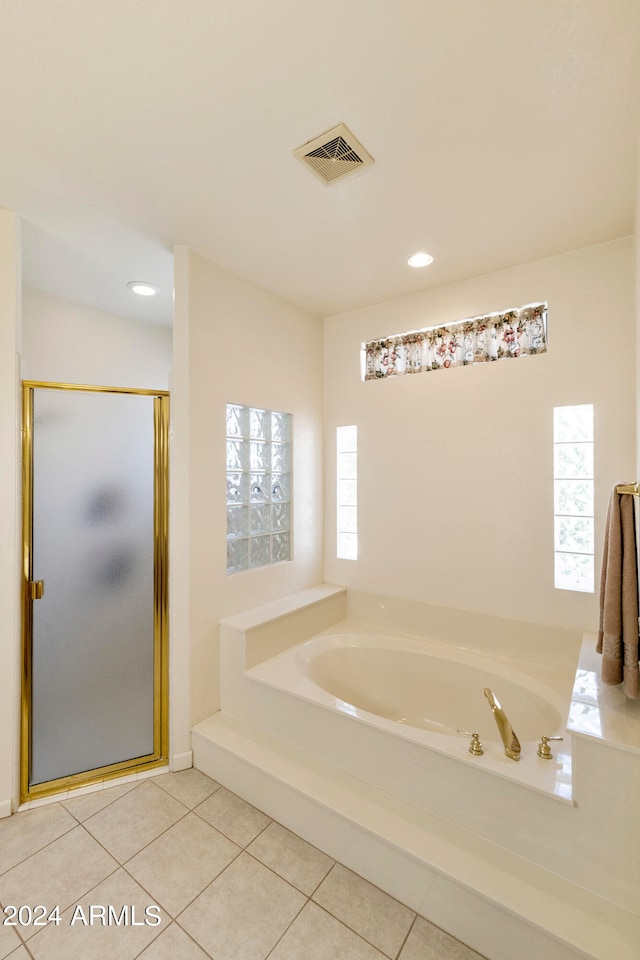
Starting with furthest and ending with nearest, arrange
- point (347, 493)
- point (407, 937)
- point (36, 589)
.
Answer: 1. point (347, 493)
2. point (36, 589)
3. point (407, 937)

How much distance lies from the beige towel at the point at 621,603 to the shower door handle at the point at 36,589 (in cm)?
249

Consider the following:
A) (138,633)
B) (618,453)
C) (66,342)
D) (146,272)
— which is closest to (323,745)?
(138,633)

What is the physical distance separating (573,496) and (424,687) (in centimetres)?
142

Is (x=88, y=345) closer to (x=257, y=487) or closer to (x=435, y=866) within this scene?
(x=257, y=487)

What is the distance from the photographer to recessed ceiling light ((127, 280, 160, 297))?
2670 mm

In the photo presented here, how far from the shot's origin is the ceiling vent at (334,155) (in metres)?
1.50

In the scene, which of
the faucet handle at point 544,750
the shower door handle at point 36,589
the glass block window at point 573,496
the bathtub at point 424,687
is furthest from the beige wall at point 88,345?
the faucet handle at point 544,750

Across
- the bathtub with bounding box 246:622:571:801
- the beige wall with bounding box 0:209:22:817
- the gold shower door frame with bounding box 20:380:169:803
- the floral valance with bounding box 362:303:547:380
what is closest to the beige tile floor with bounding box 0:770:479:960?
the gold shower door frame with bounding box 20:380:169:803

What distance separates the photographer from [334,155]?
159 cm

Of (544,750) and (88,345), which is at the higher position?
(88,345)

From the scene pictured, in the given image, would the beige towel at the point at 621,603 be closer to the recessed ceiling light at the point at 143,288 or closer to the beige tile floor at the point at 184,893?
the beige tile floor at the point at 184,893

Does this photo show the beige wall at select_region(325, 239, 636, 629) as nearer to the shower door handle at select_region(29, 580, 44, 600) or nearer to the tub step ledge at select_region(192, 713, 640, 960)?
the tub step ledge at select_region(192, 713, 640, 960)

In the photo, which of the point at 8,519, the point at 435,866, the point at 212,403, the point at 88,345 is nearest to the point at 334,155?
the point at 212,403

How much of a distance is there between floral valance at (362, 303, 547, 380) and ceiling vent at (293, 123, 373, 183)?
1.29 meters
